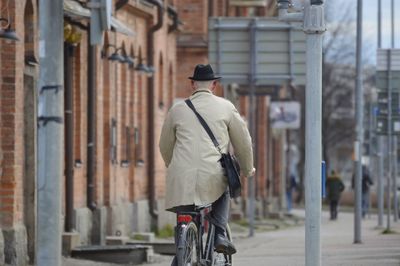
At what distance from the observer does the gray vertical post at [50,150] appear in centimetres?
945

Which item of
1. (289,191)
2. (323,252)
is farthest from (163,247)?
(289,191)

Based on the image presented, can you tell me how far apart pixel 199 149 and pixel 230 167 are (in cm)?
31

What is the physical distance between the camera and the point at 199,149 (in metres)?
13.2

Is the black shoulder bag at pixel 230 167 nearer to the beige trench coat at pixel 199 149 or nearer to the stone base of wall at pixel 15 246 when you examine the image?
the beige trench coat at pixel 199 149

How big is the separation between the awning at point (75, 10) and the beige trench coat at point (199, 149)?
7156mm

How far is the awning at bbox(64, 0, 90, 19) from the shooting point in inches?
812

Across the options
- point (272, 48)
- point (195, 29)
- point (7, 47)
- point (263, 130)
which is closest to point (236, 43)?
point (272, 48)

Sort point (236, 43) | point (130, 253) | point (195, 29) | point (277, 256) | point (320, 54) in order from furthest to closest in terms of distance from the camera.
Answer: point (195, 29), point (236, 43), point (277, 256), point (130, 253), point (320, 54)

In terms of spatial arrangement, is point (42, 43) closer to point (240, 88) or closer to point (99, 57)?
point (99, 57)

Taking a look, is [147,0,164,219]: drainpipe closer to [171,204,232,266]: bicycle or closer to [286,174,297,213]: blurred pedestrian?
[171,204,232,266]: bicycle

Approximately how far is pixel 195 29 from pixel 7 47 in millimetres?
22109

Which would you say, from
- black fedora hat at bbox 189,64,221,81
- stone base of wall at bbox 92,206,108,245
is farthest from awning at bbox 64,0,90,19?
black fedora hat at bbox 189,64,221,81

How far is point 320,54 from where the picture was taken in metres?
12.8

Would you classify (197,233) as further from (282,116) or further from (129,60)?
(282,116)
